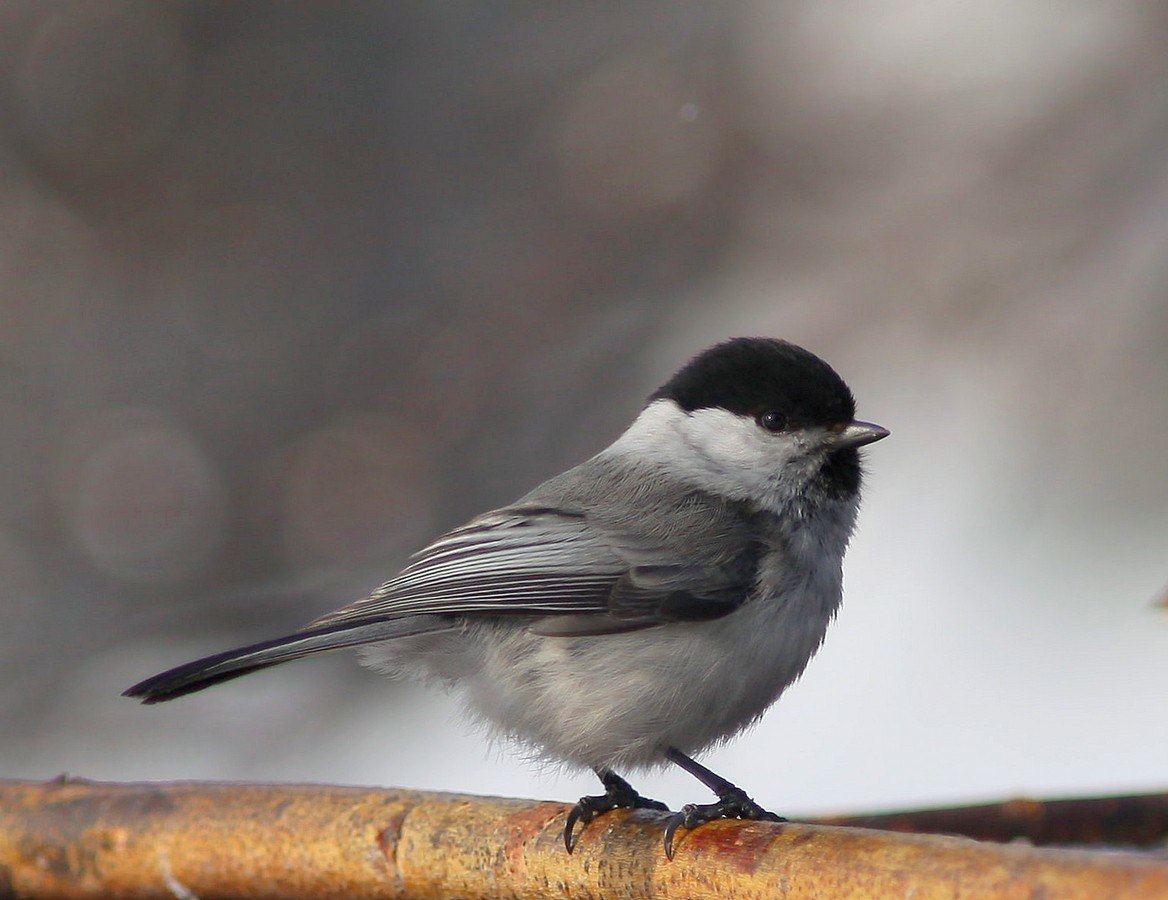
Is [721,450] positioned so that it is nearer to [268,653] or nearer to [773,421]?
[773,421]

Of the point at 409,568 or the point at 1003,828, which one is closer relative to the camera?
the point at 1003,828

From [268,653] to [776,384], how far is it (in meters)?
0.75

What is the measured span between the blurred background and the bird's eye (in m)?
1.47

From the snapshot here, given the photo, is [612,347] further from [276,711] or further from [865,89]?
[276,711]

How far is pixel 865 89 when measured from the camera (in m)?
3.42

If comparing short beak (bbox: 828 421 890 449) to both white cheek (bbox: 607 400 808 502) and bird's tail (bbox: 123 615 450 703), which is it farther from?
bird's tail (bbox: 123 615 450 703)

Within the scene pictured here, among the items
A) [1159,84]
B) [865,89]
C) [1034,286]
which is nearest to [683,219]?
[865,89]

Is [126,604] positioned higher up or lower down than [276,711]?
higher up

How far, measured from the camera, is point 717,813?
1272 mm

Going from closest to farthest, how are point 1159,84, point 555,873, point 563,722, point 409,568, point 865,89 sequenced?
1. point 555,873
2. point 563,722
3. point 409,568
4. point 1159,84
5. point 865,89

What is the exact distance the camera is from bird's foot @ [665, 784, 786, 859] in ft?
3.96

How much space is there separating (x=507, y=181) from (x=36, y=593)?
173 centimetres

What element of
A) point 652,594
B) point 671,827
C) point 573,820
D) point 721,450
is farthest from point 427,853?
point 721,450

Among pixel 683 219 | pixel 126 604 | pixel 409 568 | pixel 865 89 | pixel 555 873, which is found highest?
pixel 865 89
